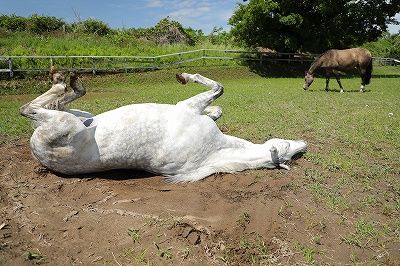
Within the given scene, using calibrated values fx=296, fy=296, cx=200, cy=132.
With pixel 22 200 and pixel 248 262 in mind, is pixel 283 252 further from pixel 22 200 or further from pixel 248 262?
pixel 22 200

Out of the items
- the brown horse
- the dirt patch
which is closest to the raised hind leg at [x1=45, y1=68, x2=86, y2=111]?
the dirt patch

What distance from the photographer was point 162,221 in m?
3.01

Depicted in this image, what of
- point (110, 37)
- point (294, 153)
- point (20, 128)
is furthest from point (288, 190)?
point (110, 37)

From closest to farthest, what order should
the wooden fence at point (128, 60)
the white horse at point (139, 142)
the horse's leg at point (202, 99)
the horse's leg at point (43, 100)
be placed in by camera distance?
the white horse at point (139, 142) < the horse's leg at point (43, 100) < the horse's leg at point (202, 99) < the wooden fence at point (128, 60)

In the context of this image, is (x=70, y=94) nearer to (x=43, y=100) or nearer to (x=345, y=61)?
(x=43, y=100)

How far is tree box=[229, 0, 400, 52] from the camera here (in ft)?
73.5

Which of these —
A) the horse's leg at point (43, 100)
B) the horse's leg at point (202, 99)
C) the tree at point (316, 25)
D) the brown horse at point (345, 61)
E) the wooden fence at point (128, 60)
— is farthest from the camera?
the tree at point (316, 25)

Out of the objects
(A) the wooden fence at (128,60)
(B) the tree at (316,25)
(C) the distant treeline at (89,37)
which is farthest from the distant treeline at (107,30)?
(B) the tree at (316,25)

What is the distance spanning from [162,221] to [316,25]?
25124 mm

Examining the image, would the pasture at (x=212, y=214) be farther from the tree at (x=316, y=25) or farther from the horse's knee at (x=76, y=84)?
the tree at (x=316, y=25)

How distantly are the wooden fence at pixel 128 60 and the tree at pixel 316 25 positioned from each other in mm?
1600

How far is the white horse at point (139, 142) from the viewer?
346cm

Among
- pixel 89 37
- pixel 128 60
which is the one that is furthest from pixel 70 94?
pixel 89 37

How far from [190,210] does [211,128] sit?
116 cm
